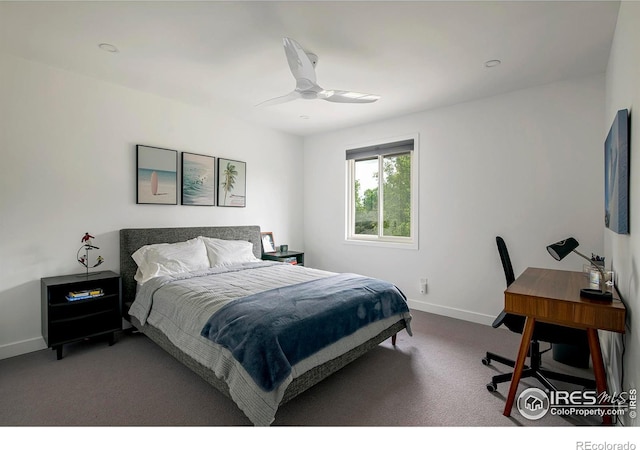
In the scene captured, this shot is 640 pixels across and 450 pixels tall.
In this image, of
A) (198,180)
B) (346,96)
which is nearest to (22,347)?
(198,180)

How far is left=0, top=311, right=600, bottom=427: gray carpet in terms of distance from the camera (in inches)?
74.9

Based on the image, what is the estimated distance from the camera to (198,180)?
13.0ft

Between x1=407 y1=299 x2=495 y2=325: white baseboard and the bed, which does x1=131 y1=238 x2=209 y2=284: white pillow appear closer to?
the bed

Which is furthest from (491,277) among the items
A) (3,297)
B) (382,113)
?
(3,297)

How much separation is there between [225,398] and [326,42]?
2775 mm

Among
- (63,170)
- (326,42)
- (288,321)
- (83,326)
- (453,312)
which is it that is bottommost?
(453,312)

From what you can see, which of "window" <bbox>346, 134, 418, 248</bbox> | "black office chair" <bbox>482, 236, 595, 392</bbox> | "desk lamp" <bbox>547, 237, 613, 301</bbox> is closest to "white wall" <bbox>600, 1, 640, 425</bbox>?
"desk lamp" <bbox>547, 237, 613, 301</bbox>

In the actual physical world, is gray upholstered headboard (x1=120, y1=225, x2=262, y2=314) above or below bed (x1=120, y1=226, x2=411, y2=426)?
above

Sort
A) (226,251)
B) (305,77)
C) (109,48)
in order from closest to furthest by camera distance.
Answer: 1. (305,77)
2. (109,48)
3. (226,251)

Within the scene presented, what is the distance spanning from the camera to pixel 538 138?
3201mm

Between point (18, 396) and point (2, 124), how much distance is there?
7.36 ft

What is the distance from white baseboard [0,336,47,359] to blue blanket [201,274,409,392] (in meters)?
2.06

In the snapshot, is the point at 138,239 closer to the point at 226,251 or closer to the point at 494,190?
the point at 226,251
